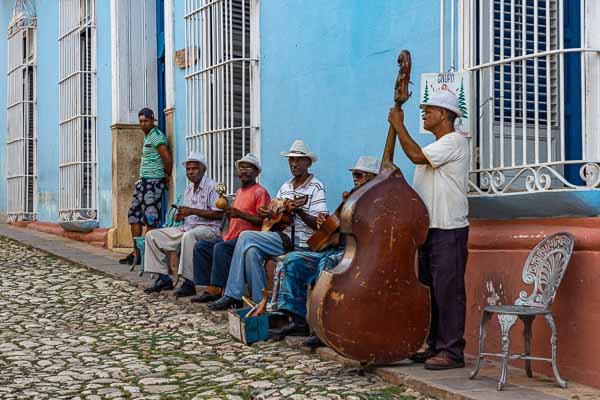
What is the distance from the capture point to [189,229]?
754cm

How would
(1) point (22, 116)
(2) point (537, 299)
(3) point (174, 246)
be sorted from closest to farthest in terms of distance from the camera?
(2) point (537, 299)
(3) point (174, 246)
(1) point (22, 116)

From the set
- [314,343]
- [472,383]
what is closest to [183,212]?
[314,343]

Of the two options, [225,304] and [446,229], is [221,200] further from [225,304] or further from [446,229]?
[446,229]

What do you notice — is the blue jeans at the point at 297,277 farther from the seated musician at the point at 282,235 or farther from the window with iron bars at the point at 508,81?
the window with iron bars at the point at 508,81

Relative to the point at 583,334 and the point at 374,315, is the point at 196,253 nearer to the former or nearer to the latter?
the point at 374,315

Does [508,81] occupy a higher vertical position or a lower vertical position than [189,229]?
higher

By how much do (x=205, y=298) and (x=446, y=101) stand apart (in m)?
Result: 3.01

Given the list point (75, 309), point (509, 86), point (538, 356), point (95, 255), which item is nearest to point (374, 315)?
point (538, 356)

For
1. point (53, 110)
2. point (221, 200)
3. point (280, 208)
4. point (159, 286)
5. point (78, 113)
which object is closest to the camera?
point (280, 208)

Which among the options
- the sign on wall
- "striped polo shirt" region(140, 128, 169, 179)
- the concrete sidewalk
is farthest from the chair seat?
"striped polo shirt" region(140, 128, 169, 179)

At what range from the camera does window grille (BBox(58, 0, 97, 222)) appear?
11.9 m

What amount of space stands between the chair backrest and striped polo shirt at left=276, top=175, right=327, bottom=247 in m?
1.90

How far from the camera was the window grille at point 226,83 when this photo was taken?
8.26m

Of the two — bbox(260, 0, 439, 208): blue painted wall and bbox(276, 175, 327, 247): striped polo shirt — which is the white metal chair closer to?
bbox(260, 0, 439, 208): blue painted wall
